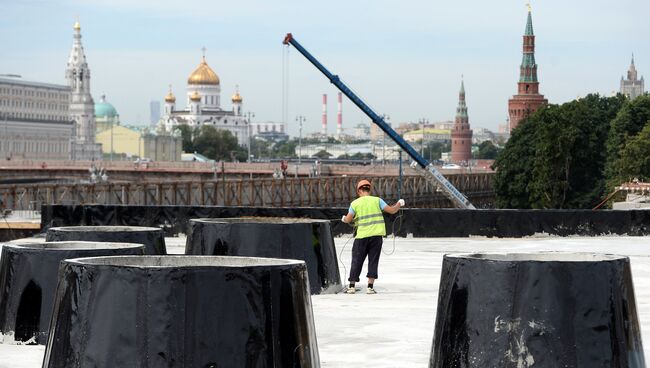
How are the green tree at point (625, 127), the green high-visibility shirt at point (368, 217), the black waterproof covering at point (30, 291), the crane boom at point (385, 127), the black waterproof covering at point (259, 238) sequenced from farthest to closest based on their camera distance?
the green tree at point (625, 127), the crane boom at point (385, 127), the green high-visibility shirt at point (368, 217), the black waterproof covering at point (259, 238), the black waterproof covering at point (30, 291)

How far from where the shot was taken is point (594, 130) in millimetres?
102438

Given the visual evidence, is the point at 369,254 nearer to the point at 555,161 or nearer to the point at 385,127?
the point at 385,127

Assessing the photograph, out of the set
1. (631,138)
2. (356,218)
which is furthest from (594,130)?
(356,218)

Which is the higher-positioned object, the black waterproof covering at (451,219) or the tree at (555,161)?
the tree at (555,161)

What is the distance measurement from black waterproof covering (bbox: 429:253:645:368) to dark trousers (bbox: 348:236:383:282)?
7.15 metres

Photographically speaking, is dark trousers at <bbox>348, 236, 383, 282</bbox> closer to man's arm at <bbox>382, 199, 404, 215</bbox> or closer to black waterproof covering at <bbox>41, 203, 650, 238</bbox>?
man's arm at <bbox>382, 199, 404, 215</bbox>

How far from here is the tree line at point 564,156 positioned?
94938mm

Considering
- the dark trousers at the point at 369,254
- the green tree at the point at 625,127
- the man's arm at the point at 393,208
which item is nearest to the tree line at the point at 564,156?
the green tree at the point at 625,127

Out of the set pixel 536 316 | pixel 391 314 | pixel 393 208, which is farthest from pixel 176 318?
pixel 393 208

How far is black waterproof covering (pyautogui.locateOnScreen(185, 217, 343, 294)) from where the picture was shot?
46.5 feet

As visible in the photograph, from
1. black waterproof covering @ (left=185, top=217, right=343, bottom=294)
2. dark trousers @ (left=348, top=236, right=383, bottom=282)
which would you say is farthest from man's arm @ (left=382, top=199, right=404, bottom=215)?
black waterproof covering @ (left=185, top=217, right=343, bottom=294)

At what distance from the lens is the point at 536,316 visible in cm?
770

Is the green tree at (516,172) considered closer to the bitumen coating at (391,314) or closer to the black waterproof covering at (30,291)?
the bitumen coating at (391,314)

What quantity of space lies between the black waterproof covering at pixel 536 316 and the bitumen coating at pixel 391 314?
2.27 m
